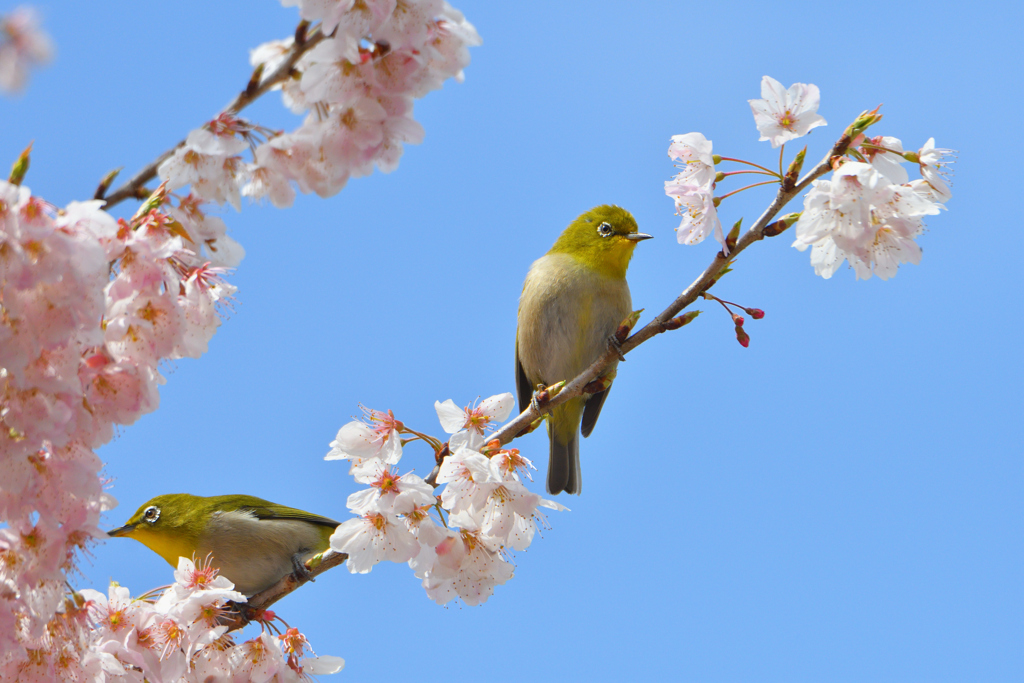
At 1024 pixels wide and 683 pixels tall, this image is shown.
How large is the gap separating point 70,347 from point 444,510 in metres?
1.51

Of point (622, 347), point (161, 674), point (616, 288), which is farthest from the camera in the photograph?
point (616, 288)

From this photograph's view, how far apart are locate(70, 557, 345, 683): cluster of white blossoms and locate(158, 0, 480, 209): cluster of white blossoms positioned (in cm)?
160

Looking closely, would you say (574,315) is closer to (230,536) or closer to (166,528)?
(230,536)

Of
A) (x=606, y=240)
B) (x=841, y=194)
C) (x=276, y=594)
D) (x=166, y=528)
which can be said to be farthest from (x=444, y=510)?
(x=606, y=240)

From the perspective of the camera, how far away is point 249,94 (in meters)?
2.29

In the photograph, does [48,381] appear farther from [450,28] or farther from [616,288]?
[616,288]

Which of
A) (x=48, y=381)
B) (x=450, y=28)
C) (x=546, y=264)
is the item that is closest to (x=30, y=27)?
(x=48, y=381)

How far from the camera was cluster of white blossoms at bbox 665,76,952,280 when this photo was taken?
2.73 m

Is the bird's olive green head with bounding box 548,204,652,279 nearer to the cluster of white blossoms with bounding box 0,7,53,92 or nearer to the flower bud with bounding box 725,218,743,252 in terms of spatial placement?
the flower bud with bounding box 725,218,743,252

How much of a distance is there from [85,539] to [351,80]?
70.1 inches

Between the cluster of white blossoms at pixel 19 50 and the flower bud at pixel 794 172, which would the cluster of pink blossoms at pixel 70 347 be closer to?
the cluster of white blossoms at pixel 19 50

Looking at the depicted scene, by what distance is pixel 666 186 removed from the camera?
3.19 m

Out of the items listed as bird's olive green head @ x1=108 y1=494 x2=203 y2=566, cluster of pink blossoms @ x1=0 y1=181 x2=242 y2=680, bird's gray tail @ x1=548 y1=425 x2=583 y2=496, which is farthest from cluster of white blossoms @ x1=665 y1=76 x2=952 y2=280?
bird's olive green head @ x1=108 y1=494 x2=203 y2=566

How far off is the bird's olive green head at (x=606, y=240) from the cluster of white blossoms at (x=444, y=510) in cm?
295
